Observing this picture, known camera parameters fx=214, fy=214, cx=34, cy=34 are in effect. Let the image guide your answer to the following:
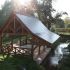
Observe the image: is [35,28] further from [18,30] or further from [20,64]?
[20,64]

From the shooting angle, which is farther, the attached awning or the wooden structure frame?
the attached awning

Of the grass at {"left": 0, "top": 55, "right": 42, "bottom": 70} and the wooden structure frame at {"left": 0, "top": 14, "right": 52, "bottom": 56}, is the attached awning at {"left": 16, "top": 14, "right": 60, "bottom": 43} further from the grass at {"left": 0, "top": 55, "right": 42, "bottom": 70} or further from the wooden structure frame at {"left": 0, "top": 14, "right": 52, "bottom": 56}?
the grass at {"left": 0, "top": 55, "right": 42, "bottom": 70}

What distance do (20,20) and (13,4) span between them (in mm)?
25034

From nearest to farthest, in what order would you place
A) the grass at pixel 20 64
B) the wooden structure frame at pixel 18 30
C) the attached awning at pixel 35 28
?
the grass at pixel 20 64, the wooden structure frame at pixel 18 30, the attached awning at pixel 35 28

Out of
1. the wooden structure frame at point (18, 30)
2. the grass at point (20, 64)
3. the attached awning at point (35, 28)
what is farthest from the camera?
the attached awning at point (35, 28)

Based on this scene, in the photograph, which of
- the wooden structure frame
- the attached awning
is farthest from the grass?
the attached awning

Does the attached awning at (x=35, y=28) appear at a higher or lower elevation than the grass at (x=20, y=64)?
higher

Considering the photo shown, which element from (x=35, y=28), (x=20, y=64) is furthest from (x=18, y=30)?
(x=20, y=64)

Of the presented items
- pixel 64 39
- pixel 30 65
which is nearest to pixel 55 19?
pixel 64 39

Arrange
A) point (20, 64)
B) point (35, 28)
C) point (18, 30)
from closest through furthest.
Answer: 1. point (20, 64)
2. point (18, 30)
3. point (35, 28)

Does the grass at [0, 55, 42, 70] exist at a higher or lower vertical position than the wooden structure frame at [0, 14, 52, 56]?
lower

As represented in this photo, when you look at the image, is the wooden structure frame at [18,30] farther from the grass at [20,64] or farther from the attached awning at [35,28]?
the grass at [20,64]

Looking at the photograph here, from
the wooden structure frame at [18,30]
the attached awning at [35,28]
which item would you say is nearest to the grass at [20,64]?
the wooden structure frame at [18,30]

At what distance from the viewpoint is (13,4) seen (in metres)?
41.7
